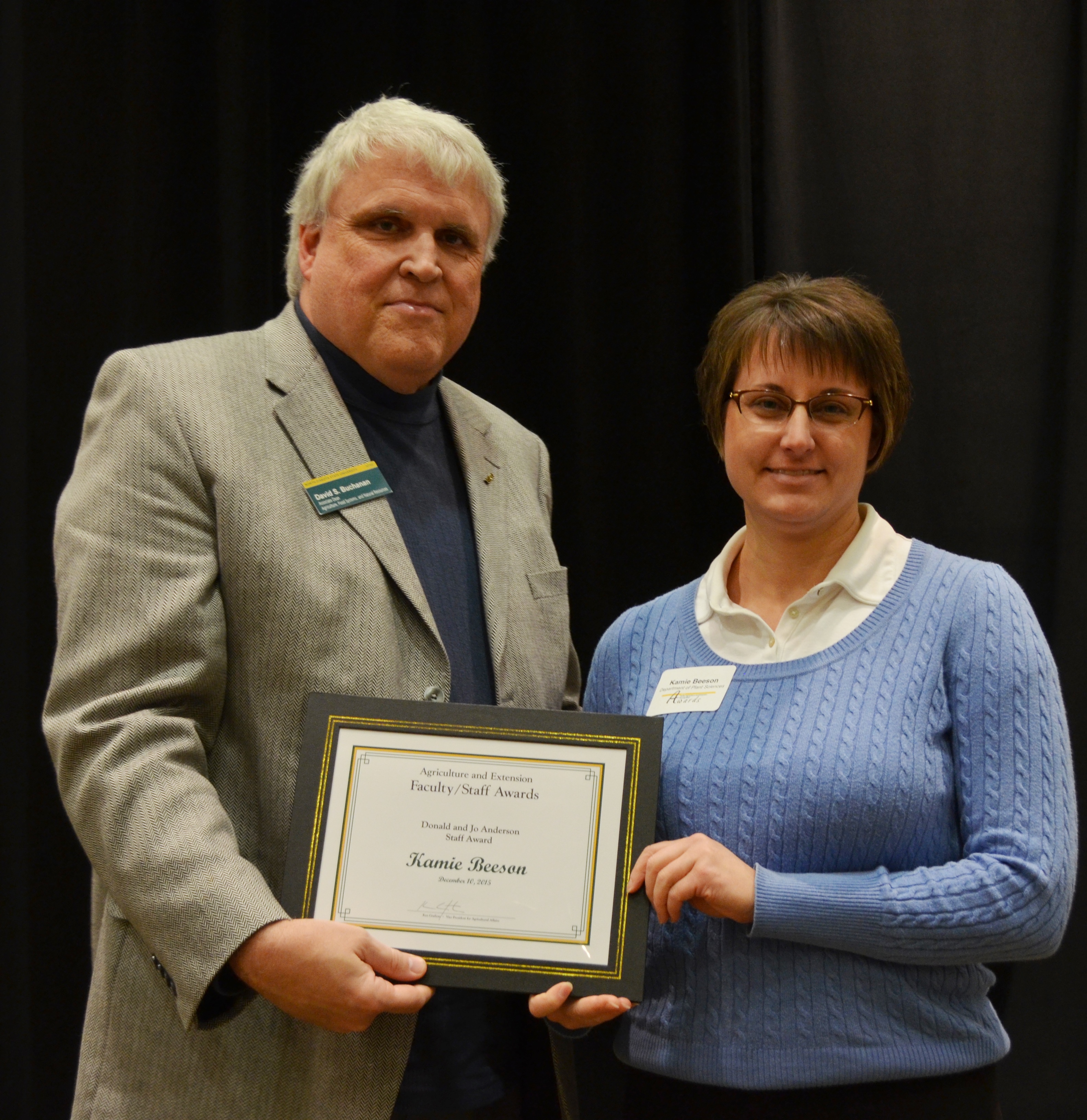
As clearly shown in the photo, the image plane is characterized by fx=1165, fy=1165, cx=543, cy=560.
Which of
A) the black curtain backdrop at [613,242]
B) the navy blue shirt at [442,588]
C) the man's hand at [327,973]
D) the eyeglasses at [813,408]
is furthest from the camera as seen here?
the black curtain backdrop at [613,242]

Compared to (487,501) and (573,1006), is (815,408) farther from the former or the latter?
(573,1006)

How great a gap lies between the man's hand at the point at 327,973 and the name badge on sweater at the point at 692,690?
1.76ft

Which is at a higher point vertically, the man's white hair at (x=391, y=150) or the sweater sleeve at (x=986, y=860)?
the man's white hair at (x=391, y=150)

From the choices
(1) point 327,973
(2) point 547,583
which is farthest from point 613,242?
(1) point 327,973

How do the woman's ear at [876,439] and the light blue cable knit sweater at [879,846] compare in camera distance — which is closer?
the light blue cable knit sweater at [879,846]

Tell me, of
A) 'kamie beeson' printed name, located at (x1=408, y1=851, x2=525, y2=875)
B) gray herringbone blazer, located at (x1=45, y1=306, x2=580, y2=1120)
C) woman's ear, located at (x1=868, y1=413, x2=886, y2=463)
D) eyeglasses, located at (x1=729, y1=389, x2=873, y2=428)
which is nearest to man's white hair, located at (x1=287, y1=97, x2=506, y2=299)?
gray herringbone blazer, located at (x1=45, y1=306, x2=580, y2=1120)

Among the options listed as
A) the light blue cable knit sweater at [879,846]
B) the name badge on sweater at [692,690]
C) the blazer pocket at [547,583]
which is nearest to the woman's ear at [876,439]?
the light blue cable knit sweater at [879,846]

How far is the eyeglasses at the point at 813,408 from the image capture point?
5.89 ft

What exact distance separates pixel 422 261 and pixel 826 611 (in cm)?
82

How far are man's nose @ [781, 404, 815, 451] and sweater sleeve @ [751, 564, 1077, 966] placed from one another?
344 millimetres

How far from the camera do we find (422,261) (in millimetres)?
1799

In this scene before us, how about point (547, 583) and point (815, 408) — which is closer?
point (815, 408)

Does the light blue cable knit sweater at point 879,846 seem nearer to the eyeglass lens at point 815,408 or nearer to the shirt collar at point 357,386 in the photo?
the eyeglass lens at point 815,408
